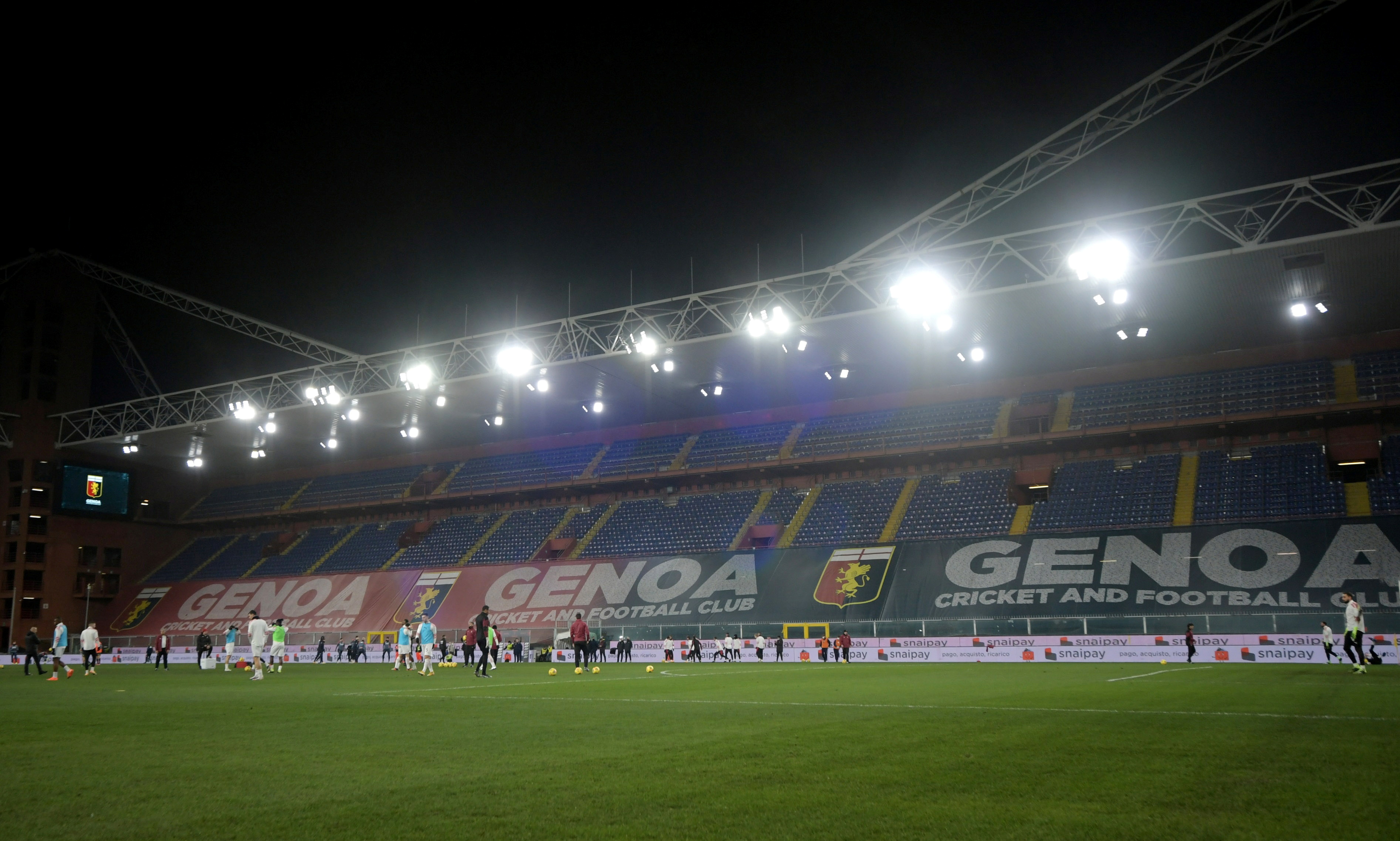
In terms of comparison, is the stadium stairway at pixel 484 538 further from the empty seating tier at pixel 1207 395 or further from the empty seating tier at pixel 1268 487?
the empty seating tier at pixel 1268 487

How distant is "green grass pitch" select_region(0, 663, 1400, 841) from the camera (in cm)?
496

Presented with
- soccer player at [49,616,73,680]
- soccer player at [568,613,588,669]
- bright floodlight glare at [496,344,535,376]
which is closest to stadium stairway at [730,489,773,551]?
bright floodlight glare at [496,344,535,376]

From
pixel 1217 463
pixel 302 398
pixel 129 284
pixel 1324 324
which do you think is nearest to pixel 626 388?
pixel 302 398

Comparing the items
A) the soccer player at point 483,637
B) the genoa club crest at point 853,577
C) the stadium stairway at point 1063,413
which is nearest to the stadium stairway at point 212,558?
the genoa club crest at point 853,577

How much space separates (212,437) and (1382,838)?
2194 inches

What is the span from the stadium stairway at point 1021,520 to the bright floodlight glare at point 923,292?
11.6 meters

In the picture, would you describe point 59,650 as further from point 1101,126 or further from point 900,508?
point 1101,126

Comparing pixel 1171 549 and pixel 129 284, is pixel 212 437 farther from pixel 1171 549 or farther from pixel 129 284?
pixel 1171 549

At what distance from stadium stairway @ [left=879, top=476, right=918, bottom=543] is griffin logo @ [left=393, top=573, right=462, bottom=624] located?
21799 millimetres

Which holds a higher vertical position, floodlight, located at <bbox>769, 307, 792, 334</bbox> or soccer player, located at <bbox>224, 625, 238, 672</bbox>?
floodlight, located at <bbox>769, 307, 792, 334</bbox>

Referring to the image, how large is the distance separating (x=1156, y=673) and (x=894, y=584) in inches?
623

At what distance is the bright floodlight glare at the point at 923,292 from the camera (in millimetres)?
28484

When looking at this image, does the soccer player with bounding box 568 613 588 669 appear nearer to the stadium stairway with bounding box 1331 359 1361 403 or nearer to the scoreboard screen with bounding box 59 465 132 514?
the stadium stairway with bounding box 1331 359 1361 403

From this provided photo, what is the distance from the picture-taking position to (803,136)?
22422 mm
